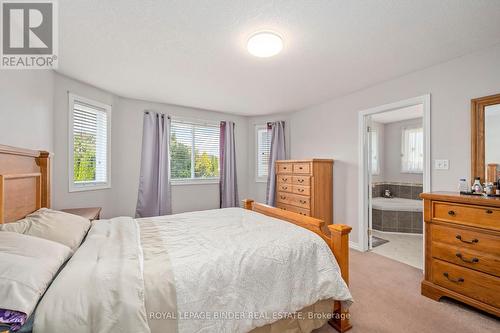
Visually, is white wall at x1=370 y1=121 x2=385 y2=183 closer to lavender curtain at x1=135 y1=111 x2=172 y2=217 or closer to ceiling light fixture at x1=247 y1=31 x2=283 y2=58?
ceiling light fixture at x1=247 y1=31 x2=283 y2=58

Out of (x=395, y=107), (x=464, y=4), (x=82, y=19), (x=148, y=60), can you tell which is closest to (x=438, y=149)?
(x=395, y=107)

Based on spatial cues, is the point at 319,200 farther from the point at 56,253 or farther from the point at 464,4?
the point at 56,253

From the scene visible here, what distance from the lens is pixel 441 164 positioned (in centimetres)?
250

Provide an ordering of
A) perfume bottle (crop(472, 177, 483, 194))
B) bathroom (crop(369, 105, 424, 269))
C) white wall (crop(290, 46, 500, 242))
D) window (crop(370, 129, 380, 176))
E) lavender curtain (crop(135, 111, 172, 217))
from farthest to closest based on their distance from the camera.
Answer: window (crop(370, 129, 380, 176)) → bathroom (crop(369, 105, 424, 269)) → lavender curtain (crop(135, 111, 172, 217)) → white wall (crop(290, 46, 500, 242)) → perfume bottle (crop(472, 177, 483, 194))

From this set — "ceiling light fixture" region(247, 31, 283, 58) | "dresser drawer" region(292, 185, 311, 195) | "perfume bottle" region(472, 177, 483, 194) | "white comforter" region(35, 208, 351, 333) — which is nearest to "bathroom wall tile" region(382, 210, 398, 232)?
"dresser drawer" region(292, 185, 311, 195)

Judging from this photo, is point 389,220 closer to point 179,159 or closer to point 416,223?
point 416,223

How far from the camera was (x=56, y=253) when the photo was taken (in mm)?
1157

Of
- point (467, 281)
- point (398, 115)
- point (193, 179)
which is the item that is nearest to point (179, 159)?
point (193, 179)

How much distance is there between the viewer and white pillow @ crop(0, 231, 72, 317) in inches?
32.1

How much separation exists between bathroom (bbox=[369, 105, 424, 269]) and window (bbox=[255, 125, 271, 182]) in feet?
7.71

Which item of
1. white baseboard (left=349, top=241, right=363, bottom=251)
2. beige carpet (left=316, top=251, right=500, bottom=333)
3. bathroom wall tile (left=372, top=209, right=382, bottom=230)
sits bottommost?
beige carpet (left=316, top=251, right=500, bottom=333)

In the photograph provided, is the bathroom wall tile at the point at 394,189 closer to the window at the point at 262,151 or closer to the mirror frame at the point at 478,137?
the window at the point at 262,151

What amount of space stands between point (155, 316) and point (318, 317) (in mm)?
1155

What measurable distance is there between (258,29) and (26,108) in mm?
2277
